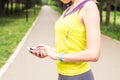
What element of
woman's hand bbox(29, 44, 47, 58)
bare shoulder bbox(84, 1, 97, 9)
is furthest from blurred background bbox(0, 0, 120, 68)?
woman's hand bbox(29, 44, 47, 58)

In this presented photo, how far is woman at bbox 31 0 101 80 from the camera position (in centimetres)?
274

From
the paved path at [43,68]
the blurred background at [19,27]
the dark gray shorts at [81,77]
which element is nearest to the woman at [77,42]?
the dark gray shorts at [81,77]

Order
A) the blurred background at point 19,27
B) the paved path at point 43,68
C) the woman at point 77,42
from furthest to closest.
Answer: the blurred background at point 19,27
the paved path at point 43,68
the woman at point 77,42

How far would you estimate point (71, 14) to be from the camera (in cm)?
291

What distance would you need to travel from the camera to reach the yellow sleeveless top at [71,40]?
2820mm

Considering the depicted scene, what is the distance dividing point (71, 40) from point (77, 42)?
0.04 m

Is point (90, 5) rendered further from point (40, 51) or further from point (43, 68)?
point (43, 68)

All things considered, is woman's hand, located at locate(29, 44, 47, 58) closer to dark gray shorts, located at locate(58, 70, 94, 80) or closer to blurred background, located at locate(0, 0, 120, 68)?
dark gray shorts, located at locate(58, 70, 94, 80)

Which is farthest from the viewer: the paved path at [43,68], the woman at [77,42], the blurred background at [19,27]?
the blurred background at [19,27]

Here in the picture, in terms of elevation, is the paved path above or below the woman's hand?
below

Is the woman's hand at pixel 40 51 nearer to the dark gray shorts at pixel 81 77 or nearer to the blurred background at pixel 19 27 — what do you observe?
the dark gray shorts at pixel 81 77

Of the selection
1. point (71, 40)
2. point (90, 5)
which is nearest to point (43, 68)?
point (71, 40)

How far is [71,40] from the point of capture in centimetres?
285

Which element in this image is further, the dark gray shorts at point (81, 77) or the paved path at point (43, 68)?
the paved path at point (43, 68)
